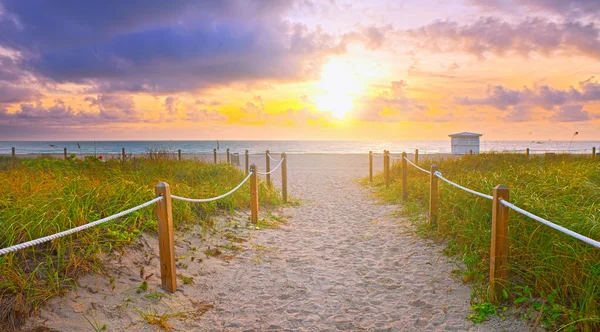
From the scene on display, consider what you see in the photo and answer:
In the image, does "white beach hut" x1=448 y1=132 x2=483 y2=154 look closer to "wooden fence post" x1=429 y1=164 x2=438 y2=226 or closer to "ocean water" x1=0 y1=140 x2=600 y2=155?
"ocean water" x1=0 y1=140 x2=600 y2=155

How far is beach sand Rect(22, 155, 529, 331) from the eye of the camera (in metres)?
3.81

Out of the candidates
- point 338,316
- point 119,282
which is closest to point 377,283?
point 338,316

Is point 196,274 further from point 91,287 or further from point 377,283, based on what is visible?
point 377,283

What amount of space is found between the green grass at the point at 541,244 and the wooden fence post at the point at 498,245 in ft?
0.40

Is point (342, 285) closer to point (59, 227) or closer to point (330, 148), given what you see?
point (59, 227)

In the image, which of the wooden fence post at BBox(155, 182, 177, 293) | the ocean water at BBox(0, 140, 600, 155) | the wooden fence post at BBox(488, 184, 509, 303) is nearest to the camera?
the wooden fence post at BBox(488, 184, 509, 303)

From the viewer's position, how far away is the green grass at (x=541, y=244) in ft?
11.2

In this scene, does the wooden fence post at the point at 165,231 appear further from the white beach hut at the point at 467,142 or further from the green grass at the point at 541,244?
the white beach hut at the point at 467,142

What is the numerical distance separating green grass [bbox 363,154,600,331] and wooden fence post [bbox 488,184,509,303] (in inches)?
4.8

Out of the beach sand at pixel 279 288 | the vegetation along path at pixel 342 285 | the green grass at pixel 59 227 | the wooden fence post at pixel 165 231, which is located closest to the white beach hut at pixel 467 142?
the vegetation along path at pixel 342 285

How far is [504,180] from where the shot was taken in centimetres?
697

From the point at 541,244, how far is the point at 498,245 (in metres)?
0.72

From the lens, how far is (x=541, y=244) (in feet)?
13.7

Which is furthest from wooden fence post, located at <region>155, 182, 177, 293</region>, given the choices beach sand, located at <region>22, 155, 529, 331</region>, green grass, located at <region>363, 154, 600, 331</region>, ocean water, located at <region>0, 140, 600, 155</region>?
ocean water, located at <region>0, 140, 600, 155</region>
